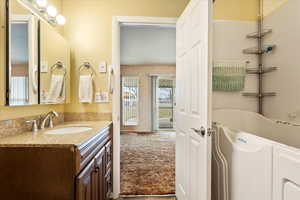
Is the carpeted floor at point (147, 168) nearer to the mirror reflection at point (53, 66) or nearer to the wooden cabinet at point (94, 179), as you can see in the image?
the wooden cabinet at point (94, 179)

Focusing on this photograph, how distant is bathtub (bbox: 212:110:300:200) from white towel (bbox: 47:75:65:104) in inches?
64.7

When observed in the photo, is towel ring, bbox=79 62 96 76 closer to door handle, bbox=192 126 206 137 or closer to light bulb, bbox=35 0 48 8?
light bulb, bbox=35 0 48 8

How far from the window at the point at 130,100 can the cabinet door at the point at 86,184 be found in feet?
15.5

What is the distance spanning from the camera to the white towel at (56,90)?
1.83 metres

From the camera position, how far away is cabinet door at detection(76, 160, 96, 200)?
1.08 m

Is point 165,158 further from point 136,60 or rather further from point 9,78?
point 136,60

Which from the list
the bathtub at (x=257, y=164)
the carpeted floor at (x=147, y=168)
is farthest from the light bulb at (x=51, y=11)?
the carpeted floor at (x=147, y=168)

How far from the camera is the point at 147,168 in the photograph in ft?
9.51

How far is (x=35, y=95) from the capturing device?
1578 millimetres

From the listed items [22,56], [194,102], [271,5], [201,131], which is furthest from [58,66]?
[271,5]

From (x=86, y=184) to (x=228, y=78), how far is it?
5.86 feet

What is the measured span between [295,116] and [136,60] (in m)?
4.38

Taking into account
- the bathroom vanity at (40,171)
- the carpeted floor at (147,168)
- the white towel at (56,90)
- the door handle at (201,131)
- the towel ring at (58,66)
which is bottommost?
the carpeted floor at (147,168)

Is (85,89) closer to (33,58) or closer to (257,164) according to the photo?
(33,58)
